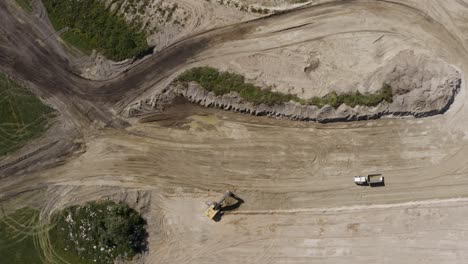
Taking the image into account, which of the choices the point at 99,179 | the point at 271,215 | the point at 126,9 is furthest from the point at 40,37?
the point at 271,215

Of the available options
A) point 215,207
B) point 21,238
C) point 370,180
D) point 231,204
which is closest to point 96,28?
point 215,207

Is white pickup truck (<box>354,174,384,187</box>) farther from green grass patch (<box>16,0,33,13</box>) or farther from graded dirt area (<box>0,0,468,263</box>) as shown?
green grass patch (<box>16,0,33,13</box>)

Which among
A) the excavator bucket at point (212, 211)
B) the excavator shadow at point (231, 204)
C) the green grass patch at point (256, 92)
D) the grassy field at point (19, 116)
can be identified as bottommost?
the excavator bucket at point (212, 211)

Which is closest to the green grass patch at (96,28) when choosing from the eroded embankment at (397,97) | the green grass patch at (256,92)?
the green grass patch at (256,92)

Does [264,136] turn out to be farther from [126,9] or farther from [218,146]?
[126,9]

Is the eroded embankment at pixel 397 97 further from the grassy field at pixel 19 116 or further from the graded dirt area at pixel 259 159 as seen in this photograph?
the grassy field at pixel 19 116

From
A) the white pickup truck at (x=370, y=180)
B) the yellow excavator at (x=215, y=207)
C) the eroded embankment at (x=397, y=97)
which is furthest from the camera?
the yellow excavator at (x=215, y=207)
